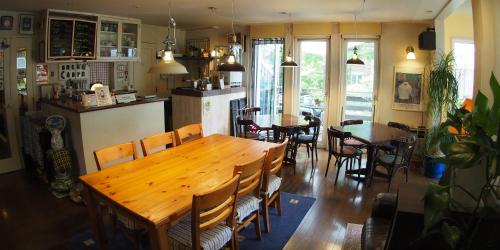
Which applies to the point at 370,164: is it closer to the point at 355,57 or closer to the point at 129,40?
the point at 355,57

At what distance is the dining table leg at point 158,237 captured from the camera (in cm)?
187

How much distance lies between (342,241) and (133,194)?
1.94 m

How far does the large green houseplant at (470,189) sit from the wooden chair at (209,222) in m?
1.15

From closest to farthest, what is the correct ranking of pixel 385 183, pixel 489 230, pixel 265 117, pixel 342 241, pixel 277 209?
1. pixel 489 230
2. pixel 342 241
3. pixel 277 209
4. pixel 385 183
5. pixel 265 117

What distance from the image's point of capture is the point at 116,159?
277 centimetres

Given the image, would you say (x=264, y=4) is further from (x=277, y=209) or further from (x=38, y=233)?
(x=38, y=233)

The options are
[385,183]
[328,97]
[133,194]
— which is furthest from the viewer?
[328,97]

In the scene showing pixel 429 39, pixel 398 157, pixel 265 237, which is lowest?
pixel 265 237

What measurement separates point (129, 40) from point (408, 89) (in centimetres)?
504

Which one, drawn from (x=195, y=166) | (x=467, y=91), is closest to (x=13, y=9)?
(x=195, y=166)

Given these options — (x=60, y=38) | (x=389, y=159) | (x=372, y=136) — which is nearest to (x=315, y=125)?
(x=372, y=136)

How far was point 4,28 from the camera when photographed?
4602 mm

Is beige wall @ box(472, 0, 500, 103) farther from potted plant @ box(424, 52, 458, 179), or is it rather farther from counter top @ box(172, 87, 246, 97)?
counter top @ box(172, 87, 246, 97)

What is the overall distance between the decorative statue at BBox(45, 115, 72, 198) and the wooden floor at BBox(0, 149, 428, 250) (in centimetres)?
13
